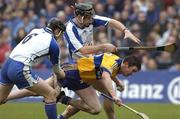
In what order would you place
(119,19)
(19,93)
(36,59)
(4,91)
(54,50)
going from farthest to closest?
(119,19), (19,93), (4,91), (36,59), (54,50)

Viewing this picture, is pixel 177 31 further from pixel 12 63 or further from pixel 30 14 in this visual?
pixel 12 63

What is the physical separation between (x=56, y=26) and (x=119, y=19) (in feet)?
32.0

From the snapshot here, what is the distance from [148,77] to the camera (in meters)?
20.1

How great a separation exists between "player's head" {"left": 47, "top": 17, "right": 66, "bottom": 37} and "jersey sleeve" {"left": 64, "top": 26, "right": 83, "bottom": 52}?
0.92 meters

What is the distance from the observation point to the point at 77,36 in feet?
43.2

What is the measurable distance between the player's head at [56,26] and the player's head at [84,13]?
0.99 m

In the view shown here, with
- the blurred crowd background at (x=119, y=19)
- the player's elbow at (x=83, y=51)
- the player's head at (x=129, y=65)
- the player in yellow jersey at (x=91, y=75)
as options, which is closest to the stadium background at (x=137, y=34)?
the blurred crowd background at (x=119, y=19)

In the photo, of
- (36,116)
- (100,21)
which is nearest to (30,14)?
(36,116)

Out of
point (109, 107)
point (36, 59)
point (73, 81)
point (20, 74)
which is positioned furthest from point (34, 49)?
point (109, 107)

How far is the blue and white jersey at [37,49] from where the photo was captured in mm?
11938

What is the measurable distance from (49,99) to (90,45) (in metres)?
1.54

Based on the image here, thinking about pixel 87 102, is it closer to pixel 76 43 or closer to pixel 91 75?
pixel 91 75

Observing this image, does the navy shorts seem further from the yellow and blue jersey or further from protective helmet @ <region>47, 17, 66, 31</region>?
protective helmet @ <region>47, 17, 66, 31</region>

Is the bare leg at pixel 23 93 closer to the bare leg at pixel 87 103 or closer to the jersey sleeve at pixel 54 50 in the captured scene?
the bare leg at pixel 87 103
